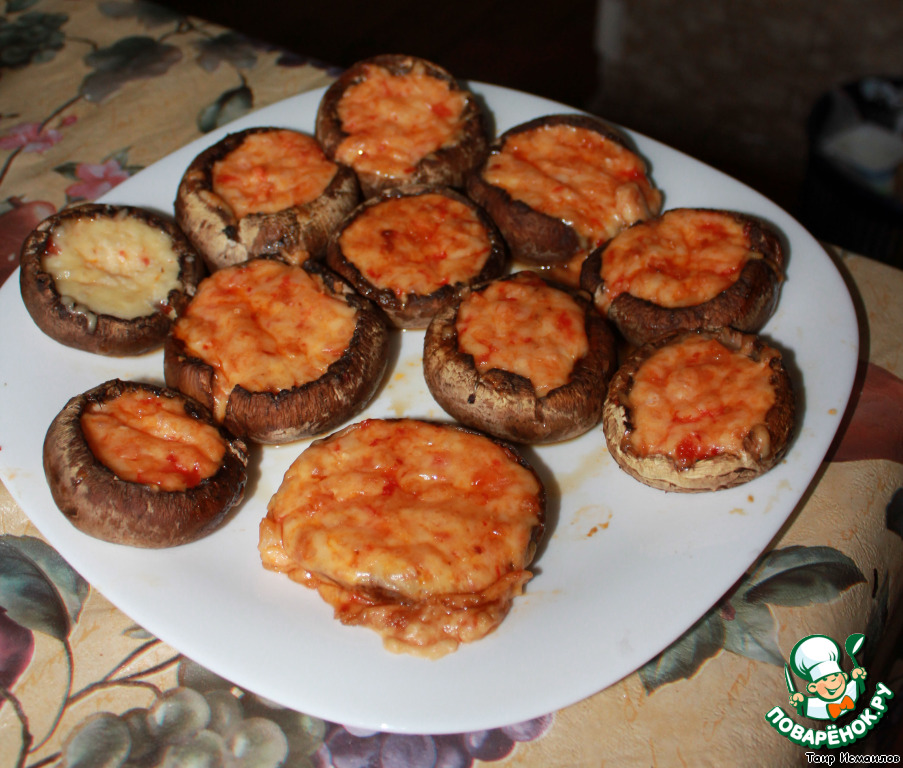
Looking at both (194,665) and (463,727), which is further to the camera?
(194,665)

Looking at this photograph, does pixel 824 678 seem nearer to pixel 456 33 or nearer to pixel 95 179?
pixel 95 179

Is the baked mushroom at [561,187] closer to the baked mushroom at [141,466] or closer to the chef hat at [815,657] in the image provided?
the baked mushroom at [141,466]

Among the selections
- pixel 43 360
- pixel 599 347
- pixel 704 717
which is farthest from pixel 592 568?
pixel 43 360

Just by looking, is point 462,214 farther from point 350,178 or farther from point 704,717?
point 704,717

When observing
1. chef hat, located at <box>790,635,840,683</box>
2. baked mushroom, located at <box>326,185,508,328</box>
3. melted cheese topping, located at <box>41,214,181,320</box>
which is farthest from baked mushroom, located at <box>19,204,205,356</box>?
chef hat, located at <box>790,635,840,683</box>

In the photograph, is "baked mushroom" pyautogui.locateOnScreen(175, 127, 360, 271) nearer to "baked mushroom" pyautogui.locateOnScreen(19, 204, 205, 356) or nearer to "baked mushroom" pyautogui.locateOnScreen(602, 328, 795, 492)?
"baked mushroom" pyautogui.locateOnScreen(19, 204, 205, 356)
